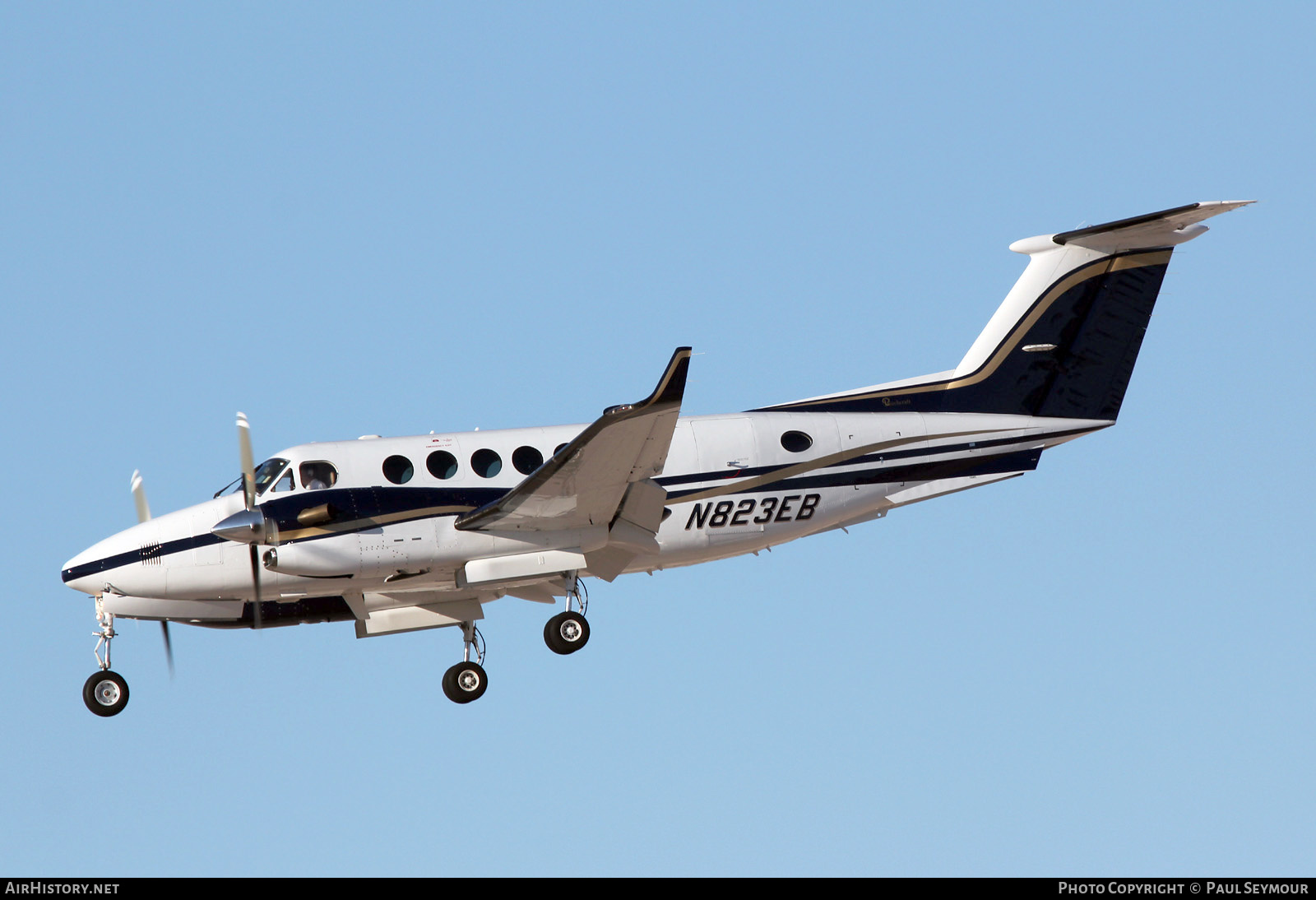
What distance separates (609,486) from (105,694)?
789 centimetres

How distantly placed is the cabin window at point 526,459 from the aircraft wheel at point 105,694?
6.53 metres

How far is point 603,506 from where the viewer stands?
23.6 metres

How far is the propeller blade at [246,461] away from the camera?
2291cm

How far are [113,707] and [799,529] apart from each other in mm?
10655

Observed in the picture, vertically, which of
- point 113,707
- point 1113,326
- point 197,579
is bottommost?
point 113,707

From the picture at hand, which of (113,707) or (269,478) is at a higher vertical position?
(269,478)

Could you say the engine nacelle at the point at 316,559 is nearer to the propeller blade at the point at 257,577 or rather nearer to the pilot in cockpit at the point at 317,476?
the propeller blade at the point at 257,577

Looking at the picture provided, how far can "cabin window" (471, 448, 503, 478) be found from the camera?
24.1 meters

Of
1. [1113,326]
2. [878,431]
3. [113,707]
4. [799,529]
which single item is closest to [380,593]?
[113,707]

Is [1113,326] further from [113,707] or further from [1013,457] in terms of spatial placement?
[113,707]
